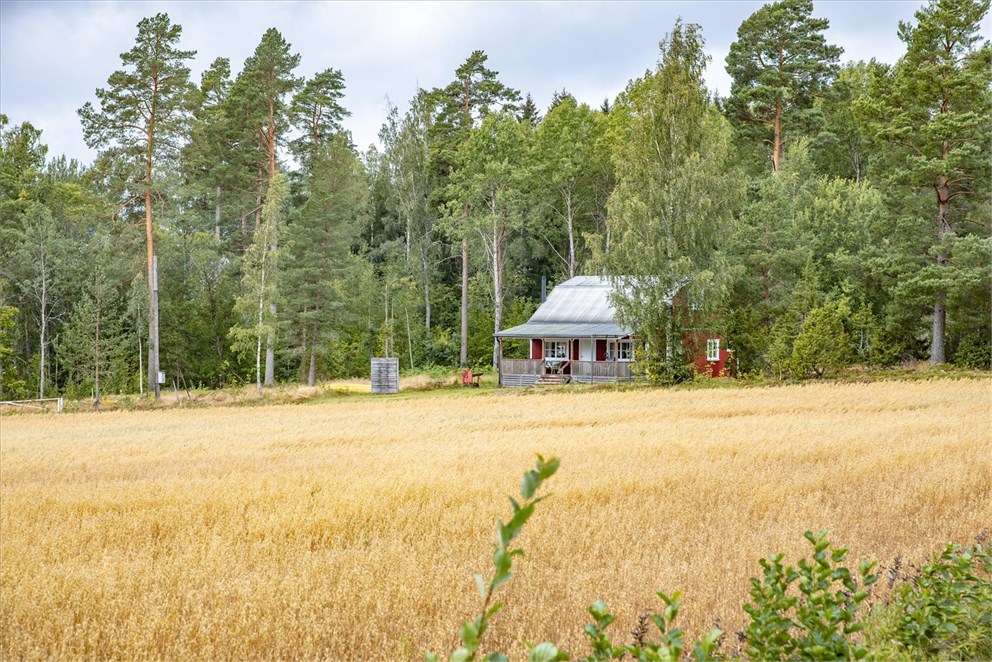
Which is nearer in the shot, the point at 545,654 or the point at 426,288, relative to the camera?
the point at 545,654

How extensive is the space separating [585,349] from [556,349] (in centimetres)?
167

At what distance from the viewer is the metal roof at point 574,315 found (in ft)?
133

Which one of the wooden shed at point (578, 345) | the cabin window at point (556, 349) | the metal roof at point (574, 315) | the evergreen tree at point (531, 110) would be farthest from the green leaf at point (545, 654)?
the evergreen tree at point (531, 110)

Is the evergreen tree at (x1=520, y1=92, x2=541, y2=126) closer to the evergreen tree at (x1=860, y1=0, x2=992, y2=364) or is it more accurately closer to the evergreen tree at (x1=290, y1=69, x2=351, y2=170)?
the evergreen tree at (x1=290, y1=69, x2=351, y2=170)

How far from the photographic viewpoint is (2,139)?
48.5m

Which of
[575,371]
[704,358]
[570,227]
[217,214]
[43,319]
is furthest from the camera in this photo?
[570,227]

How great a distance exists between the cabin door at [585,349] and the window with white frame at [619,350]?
1.04m

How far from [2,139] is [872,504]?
52.9 meters

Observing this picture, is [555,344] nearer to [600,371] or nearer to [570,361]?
[570,361]

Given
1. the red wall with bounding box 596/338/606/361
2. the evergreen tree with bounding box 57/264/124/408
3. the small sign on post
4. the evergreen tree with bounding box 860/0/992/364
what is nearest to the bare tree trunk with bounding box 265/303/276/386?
the small sign on post

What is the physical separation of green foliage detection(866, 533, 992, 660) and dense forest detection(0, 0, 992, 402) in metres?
27.6

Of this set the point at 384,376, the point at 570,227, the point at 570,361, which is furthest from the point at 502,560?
the point at 570,227

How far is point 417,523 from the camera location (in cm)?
930

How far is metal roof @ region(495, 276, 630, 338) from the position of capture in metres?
40.4
